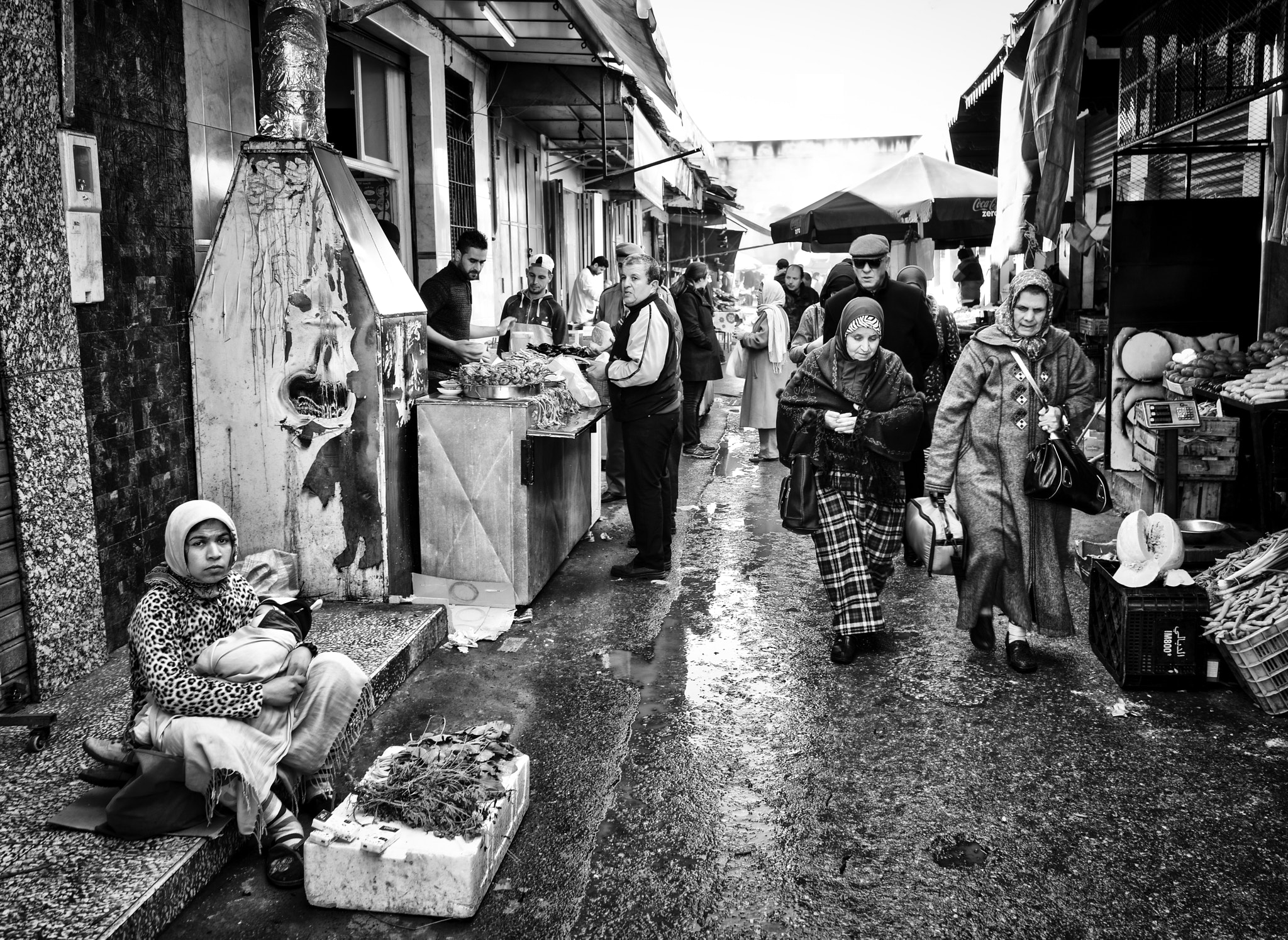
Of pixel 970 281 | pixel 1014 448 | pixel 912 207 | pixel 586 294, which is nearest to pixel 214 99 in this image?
pixel 1014 448

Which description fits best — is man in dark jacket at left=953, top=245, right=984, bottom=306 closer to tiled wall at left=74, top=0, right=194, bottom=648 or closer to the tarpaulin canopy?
the tarpaulin canopy

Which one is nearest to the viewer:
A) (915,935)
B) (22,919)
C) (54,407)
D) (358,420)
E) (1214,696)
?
(22,919)

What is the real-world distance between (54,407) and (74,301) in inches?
18.1

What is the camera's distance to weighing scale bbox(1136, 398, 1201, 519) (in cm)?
661

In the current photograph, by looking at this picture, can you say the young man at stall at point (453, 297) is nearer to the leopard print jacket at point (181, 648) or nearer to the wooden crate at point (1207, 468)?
the leopard print jacket at point (181, 648)

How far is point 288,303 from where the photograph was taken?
5.81 meters

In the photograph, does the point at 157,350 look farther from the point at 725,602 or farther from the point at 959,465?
the point at 959,465

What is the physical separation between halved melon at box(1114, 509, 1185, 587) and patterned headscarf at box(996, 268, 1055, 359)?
0.92 meters

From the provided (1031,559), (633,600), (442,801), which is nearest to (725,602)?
(633,600)

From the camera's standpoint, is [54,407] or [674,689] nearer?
[54,407]

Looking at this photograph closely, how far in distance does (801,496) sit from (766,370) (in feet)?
22.3

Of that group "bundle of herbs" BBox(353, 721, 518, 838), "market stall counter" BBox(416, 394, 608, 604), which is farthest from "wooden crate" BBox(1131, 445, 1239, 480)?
"bundle of herbs" BBox(353, 721, 518, 838)

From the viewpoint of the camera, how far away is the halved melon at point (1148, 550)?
5.33 metres

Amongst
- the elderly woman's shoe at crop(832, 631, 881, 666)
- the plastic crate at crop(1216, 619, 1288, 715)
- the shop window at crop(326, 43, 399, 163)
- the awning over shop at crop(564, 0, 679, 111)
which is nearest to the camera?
the plastic crate at crop(1216, 619, 1288, 715)
